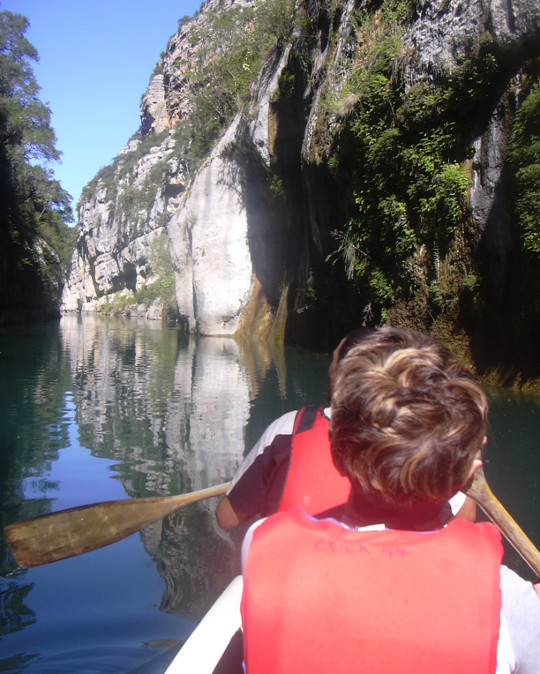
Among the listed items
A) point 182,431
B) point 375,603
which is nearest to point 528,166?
point 182,431

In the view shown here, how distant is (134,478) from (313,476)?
3303 mm

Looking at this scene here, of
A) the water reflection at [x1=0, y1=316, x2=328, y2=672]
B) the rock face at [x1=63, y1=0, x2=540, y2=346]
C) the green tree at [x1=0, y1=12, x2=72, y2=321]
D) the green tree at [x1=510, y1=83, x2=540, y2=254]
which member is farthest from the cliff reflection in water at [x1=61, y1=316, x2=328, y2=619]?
the green tree at [x1=0, y1=12, x2=72, y2=321]

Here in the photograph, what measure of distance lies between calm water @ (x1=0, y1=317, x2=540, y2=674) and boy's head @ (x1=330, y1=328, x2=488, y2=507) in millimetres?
1746

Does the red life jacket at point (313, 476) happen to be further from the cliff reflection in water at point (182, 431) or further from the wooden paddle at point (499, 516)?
the cliff reflection in water at point (182, 431)

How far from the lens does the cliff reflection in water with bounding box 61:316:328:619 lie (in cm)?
338

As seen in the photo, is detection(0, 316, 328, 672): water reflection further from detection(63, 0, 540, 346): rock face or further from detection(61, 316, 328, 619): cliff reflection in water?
detection(63, 0, 540, 346): rock face

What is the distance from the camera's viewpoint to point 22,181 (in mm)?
32969

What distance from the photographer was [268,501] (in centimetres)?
199

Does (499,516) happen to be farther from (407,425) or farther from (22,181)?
(22,181)

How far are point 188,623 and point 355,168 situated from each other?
10.5m

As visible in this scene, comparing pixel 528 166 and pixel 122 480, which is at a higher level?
pixel 528 166

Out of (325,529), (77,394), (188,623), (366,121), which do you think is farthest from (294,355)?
(325,529)

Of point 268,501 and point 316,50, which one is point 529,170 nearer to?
point 268,501

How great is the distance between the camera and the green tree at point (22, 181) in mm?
29406
